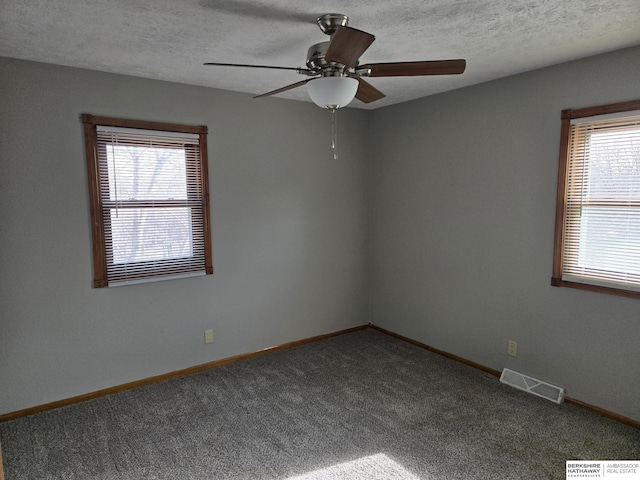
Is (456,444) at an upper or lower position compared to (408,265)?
lower

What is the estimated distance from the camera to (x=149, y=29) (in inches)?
87.5

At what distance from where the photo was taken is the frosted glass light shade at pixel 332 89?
6.44 ft

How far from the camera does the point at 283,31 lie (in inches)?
88.6

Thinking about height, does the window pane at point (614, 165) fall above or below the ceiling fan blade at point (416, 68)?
below

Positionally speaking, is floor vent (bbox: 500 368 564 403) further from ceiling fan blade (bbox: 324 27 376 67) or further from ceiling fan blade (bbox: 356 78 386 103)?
ceiling fan blade (bbox: 324 27 376 67)

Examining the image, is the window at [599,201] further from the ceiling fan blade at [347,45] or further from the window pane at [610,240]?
the ceiling fan blade at [347,45]

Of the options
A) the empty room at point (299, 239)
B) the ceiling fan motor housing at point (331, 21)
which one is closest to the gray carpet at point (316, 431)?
the empty room at point (299, 239)

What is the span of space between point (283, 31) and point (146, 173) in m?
1.64

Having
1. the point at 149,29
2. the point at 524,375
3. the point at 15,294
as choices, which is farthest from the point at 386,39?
the point at 15,294

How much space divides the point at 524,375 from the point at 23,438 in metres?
3.57

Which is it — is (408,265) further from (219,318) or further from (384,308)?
(219,318)

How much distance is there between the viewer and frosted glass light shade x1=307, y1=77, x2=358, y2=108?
1.96m

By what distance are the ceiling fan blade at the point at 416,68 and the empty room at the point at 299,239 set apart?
12 mm

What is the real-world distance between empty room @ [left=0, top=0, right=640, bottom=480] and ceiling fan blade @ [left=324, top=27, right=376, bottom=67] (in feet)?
0.04
